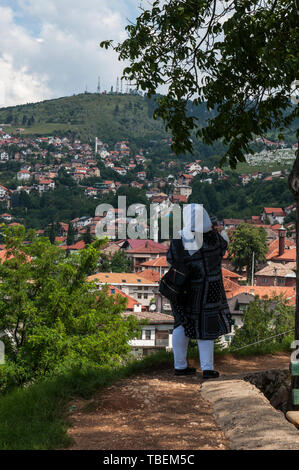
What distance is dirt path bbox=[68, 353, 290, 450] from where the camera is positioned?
3.60 metres

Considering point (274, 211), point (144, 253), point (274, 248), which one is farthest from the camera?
point (274, 211)

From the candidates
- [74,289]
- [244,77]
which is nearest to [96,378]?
[244,77]

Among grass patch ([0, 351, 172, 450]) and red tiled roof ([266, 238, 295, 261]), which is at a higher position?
grass patch ([0, 351, 172, 450])

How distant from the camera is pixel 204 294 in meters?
5.80

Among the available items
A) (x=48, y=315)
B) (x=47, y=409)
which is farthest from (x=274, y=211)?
(x=47, y=409)

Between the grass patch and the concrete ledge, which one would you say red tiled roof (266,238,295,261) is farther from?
the concrete ledge

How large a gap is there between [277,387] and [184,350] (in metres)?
1.33

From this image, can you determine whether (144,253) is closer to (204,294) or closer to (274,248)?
(274,248)

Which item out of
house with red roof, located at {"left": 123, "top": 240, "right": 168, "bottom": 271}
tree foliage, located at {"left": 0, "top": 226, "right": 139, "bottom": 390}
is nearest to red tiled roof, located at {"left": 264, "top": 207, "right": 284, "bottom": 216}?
house with red roof, located at {"left": 123, "top": 240, "right": 168, "bottom": 271}

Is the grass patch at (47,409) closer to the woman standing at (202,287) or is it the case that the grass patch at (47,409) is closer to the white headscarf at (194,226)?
the woman standing at (202,287)

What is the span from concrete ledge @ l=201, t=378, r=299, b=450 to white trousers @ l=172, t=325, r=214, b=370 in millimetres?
399

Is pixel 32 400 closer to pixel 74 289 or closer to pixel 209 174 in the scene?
pixel 74 289

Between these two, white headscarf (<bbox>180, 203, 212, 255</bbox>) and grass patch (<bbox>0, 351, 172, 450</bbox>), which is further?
white headscarf (<bbox>180, 203, 212, 255</bbox>)

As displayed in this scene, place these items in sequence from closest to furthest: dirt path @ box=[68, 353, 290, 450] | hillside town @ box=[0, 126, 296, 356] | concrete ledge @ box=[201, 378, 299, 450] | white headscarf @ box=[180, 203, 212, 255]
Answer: concrete ledge @ box=[201, 378, 299, 450] → dirt path @ box=[68, 353, 290, 450] → white headscarf @ box=[180, 203, 212, 255] → hillside town @ box=[0, 126, 296, 356]
